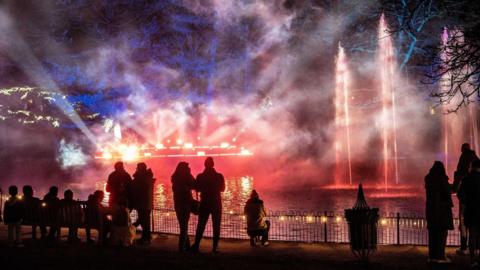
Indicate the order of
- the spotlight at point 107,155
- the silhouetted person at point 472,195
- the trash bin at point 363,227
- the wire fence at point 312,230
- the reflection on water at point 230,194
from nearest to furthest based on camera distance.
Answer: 1. the silhouetted person at point 472,195
2. the trash bin at point 363,227
3. the wire fence at point 312,230
4. the reflection on water at point 230,194
5. the spotlight at point 107,155

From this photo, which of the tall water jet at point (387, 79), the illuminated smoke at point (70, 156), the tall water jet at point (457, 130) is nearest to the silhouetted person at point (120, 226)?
the tall water jet at point (387, 79)

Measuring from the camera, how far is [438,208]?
11.0 meters

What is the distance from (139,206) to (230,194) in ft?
62.1

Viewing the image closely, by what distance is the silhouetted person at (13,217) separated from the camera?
43.9 feet

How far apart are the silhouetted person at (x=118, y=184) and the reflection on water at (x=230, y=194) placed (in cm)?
958

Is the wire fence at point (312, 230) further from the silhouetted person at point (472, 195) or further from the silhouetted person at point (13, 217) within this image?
the silhouetted person at point (472, 195)

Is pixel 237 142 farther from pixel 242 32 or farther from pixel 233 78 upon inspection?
pixel 242 32

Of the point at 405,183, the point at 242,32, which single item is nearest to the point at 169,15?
the point at 242,32

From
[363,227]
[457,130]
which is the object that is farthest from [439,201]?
[457,130]

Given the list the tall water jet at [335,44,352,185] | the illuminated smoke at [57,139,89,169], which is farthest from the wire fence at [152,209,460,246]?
the illuminated smoke at [57,139,89,169]

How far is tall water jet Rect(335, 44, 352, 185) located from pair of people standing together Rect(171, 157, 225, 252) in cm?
3346

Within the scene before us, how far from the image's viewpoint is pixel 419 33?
42188mm

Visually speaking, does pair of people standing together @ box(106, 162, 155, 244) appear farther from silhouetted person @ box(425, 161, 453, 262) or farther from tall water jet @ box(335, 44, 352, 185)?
tall water jet @ box(335, 44, 352, 185)

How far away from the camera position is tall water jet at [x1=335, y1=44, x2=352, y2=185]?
49438 millimetres
